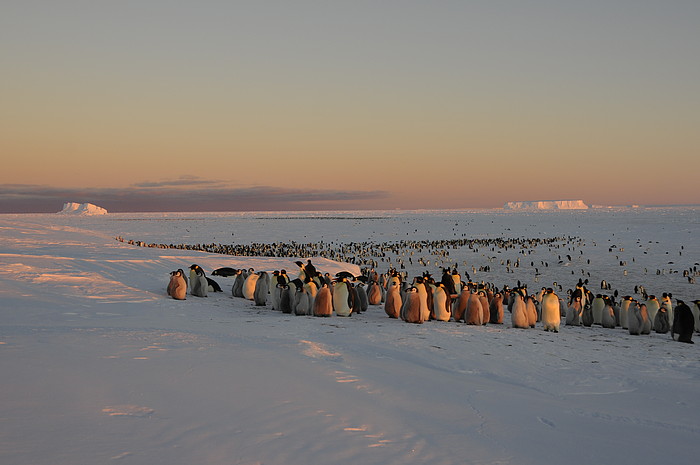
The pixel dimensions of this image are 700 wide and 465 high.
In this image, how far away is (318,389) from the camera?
19.0 feet

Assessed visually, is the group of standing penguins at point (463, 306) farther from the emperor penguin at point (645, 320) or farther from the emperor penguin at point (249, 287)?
the emperor penguin at point (249, 287)

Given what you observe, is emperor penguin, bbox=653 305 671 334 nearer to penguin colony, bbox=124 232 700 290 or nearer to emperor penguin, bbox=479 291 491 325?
emperor penguin, bbox=479 291 491 325

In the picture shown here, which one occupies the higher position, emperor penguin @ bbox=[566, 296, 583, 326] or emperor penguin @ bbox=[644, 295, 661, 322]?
emperor penguin @ bbox=[644, 295, 661, 322]

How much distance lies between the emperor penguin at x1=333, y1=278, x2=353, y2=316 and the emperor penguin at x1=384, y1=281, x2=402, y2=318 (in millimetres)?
945

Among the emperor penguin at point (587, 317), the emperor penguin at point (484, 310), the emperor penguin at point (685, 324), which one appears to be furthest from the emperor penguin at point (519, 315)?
the emperor penguin at point (685, 324)

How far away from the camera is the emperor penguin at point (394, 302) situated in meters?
12.6

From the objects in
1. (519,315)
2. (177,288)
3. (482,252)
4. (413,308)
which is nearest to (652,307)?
(519,315)

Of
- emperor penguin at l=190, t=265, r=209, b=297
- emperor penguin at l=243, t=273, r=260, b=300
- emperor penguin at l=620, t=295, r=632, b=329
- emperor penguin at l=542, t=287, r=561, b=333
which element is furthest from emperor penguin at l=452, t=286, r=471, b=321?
emperor penguin at l=190, t=265, r=209, b=297

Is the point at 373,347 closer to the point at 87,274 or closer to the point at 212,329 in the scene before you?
the point at 212,329

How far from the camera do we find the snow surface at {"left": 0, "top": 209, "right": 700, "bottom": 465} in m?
4.34

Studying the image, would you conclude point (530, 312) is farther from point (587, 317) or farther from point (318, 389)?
point (318, 389)

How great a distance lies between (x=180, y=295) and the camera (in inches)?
527

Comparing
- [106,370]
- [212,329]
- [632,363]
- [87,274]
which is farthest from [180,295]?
[632,363]

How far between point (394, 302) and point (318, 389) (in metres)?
7.01
